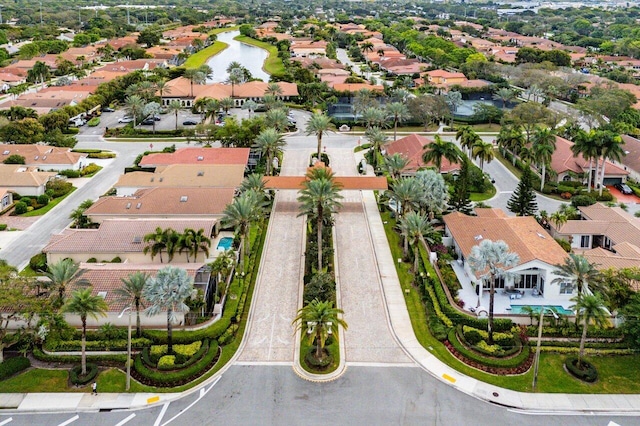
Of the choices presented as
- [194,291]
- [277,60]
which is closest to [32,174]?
[194,291]

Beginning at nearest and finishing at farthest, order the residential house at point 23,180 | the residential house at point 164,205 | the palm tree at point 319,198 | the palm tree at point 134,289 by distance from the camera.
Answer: the palm tree at point 134,289 < the palm tree at point 319,198 < the residential house at point 164,205 < the residential house at point 23,180

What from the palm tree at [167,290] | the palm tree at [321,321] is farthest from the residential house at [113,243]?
the palm tree at [321,321]

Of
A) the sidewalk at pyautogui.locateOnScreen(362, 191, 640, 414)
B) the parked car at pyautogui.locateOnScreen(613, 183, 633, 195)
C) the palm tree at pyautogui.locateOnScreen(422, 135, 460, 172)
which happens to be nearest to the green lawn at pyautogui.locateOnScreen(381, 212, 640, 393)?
the sidewalk at pyautogui.locateOnScreen(362, 191, 640, 414)

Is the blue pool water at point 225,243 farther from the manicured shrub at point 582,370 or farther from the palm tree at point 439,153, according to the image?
the manicured shrub at point 582,370

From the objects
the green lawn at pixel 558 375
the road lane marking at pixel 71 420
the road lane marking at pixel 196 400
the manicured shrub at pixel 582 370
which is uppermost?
the manicured shrub at pixel 582 370

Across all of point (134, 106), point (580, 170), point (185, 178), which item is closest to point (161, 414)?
point (185, 178)

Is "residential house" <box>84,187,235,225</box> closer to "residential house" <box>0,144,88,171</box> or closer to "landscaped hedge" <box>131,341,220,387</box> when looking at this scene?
"residential house" <box>0,144,88,171</box>
